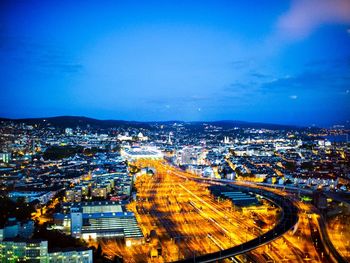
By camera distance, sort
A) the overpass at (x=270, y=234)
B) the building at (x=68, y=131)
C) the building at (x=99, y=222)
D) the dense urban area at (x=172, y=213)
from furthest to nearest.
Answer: the building at (x=68, y=131)
the building at (x=99, y=222)
the dense urban area at (x=172, y=213)
the overpass at (x=270, y=234)

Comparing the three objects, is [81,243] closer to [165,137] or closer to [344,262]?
[344,262]

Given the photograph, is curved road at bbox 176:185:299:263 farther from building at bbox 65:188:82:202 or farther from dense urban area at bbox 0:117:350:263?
building at bbox 65:188:82:202

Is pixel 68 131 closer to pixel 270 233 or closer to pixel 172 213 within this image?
pixel 172 213

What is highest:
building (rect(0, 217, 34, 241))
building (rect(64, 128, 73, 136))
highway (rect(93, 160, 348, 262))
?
building (rect(64, 128, 73, 136))

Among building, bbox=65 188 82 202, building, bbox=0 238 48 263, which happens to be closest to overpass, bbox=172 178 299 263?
building, bbox=0 238 48 263

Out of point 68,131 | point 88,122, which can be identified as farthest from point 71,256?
point 88,122

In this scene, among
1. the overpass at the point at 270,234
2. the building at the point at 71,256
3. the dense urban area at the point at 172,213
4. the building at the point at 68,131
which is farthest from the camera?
the building at the point at 68,131

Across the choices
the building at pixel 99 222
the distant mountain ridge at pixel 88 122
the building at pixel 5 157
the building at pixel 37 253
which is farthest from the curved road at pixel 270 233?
the distant mountain ridge at pixel 88 122

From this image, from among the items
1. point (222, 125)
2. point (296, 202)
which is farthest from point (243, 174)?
point (222, 125)

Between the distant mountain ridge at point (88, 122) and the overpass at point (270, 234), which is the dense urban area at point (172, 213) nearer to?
the overpass at point (270, 234)

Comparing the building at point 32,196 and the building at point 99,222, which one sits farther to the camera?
the building at point 32,196

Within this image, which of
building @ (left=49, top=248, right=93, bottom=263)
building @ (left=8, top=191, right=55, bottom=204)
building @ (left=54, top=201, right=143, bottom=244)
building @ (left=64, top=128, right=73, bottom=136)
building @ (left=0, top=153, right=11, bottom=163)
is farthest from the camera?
building @ (left=64, top=128, right=73, bottom=136)
